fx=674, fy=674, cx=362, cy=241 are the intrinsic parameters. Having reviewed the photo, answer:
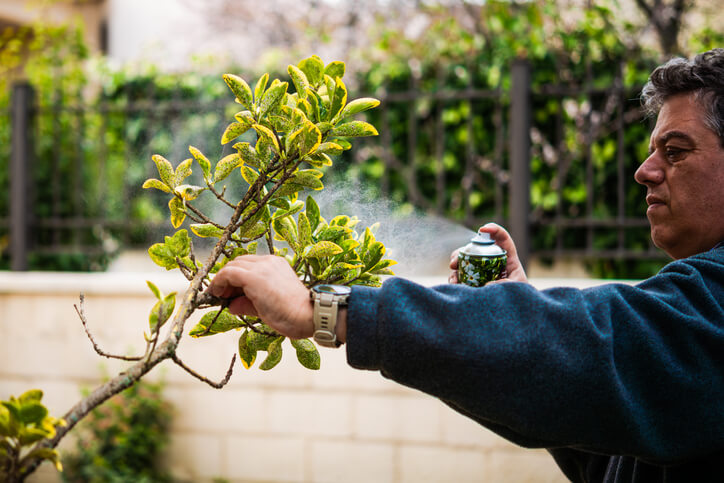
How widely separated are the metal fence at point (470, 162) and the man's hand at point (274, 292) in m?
3.10

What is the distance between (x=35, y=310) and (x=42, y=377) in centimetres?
43

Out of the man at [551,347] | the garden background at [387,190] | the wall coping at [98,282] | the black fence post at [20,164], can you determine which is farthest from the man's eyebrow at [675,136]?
the black fence post at [20,164]

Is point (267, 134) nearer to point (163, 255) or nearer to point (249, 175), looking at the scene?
point (249, 175)

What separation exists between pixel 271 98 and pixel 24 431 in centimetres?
68

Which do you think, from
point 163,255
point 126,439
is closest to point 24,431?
point 163,255

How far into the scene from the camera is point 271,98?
125 centimetres

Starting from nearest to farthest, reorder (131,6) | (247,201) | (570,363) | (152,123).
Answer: (570,363) → (247,201) → (152,123) → (131,6)

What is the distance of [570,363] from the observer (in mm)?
1055

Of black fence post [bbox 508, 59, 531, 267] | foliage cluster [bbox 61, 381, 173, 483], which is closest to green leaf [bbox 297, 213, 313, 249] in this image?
black fence post [bbox 508, 59, 531, 267]

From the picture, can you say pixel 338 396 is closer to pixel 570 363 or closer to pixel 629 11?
pixel 570 363

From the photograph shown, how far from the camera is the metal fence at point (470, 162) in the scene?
4113 millimetres

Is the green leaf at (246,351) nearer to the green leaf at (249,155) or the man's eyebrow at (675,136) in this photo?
the green leaf at (249,155)

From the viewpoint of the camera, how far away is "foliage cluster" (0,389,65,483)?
0.98m

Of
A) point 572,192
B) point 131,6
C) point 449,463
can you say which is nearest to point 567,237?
point 572,192
